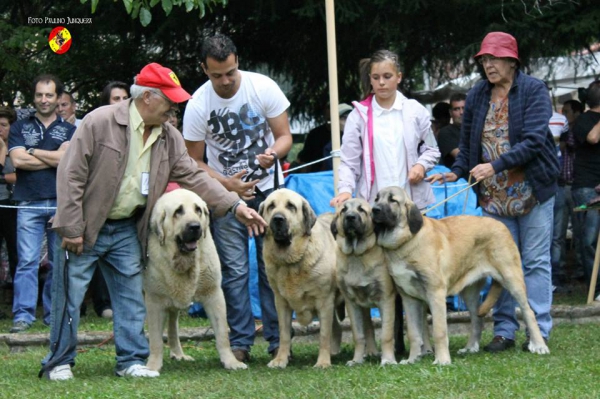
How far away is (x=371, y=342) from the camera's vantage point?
7.27 metres

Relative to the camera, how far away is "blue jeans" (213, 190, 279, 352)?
7258 millimetres

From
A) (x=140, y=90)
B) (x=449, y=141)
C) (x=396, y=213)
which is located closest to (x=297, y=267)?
(x=396, y=213)

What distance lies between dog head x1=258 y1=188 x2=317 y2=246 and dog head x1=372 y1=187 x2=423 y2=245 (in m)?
0.50

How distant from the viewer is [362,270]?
6.76 metres

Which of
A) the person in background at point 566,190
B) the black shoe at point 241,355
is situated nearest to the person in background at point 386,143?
the black shoe at point 241,355

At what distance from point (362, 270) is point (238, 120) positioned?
1.44m

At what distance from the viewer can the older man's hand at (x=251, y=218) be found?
6.66 metres

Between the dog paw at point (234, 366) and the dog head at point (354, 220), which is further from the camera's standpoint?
the dog paw at point (234, 366)

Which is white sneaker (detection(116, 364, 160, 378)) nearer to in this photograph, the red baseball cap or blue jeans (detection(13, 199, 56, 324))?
the red baseball cap

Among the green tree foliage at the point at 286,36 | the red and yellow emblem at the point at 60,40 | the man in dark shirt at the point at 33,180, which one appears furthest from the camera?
the red and yellow emblem at the point at 60,40

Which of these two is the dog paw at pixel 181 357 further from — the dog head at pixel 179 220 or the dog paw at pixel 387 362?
the dog paw at pixel 387 362

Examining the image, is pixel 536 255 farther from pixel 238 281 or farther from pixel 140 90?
pixel 140 90

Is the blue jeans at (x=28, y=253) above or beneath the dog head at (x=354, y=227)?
beneath

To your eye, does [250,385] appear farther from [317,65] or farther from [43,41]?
[317,65]
